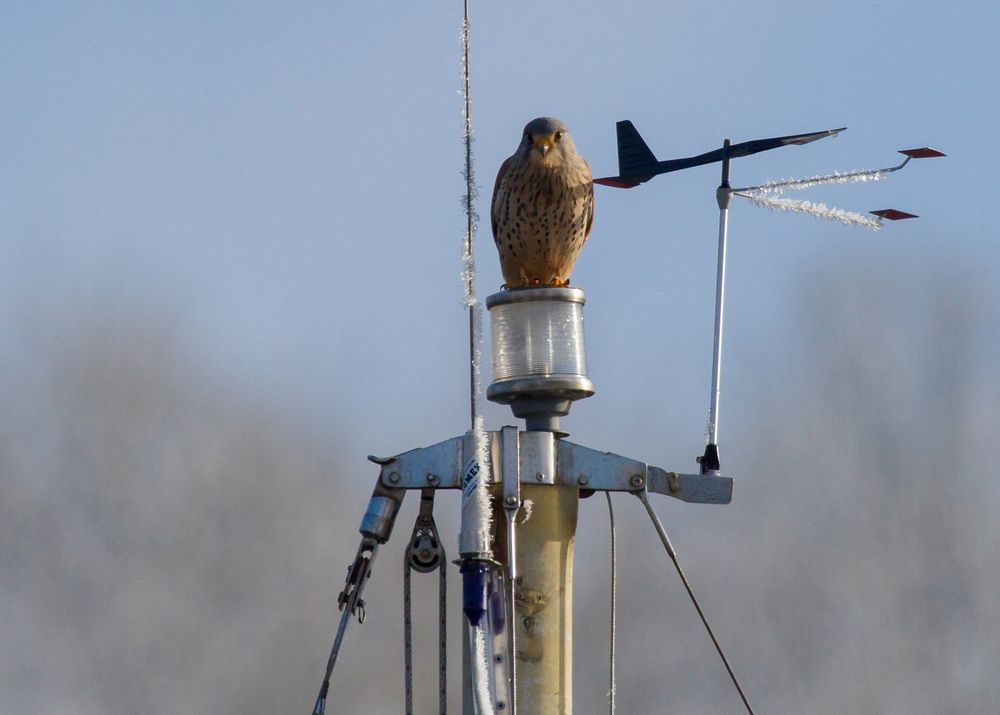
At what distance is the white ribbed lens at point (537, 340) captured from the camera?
441 inches

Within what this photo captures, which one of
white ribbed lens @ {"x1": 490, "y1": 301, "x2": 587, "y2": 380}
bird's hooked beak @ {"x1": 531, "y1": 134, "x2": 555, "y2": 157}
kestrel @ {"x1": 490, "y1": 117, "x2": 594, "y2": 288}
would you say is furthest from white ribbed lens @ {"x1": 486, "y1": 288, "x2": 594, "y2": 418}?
bird's hooked beak @ {"x1": 531, "y1": 134, "x2": 555, "y2": 157}

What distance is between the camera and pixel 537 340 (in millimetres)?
11258

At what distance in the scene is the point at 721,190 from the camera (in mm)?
11805

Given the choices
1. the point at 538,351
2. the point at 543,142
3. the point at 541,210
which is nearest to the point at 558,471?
the point at 538,351

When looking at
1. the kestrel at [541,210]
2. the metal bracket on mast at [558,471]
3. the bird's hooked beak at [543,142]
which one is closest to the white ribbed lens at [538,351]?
the metal bracket on mast at [558,471]

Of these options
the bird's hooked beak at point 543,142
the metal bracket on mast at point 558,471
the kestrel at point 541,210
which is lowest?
the metal bracket on mast at point 558,471

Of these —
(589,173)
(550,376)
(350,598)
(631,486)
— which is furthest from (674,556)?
(589,173)

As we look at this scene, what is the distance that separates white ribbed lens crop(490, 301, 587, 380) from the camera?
36.8 ft

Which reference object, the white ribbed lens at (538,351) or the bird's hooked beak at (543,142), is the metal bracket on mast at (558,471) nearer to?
the white ribbed lens at (538,351)

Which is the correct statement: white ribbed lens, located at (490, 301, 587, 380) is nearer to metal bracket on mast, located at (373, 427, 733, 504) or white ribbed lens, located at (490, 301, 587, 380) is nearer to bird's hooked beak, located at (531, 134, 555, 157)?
metal bracket on mast, located at (373, 427, 733, 504)

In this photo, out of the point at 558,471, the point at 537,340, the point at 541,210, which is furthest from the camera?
the point at 541,210

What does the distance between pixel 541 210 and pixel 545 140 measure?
510 millimetres

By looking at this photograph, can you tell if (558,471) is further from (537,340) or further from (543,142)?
(543,142)

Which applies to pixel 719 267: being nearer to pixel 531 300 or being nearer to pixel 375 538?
pixel 531 300
